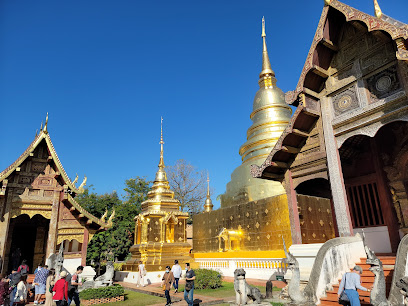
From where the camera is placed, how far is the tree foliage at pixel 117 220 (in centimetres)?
2200

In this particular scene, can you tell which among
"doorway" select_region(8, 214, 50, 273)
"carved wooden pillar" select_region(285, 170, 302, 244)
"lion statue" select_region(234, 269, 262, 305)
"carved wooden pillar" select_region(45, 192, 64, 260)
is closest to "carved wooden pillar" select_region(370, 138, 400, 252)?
"carved wooden pillar" select_region(285, 170, 302, 244)

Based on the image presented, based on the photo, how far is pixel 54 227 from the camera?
509 inches

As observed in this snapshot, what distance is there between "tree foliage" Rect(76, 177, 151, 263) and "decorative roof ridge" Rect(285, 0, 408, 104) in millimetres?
13031

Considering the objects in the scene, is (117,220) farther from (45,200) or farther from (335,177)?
(335,177)

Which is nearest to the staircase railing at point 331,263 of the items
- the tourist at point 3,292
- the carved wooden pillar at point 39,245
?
the tourist at point 3,292

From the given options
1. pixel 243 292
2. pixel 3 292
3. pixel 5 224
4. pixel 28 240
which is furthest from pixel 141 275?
pixel 243 292

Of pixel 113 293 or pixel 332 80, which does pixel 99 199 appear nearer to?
pixel 113 293

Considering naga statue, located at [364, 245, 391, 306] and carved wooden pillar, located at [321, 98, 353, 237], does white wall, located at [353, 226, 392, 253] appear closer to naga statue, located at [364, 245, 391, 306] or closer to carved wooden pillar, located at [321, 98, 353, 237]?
carved wooden pillar, located at [321, 98, 353, 237]

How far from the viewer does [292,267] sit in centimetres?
578

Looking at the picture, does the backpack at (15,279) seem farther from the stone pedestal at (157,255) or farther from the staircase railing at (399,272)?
the staircase railing at (399,272)

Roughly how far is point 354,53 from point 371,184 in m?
3.98

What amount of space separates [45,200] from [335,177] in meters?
11.8

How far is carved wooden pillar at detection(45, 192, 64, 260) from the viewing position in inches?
494

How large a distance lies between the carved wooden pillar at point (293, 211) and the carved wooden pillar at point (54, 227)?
991 centimetres
